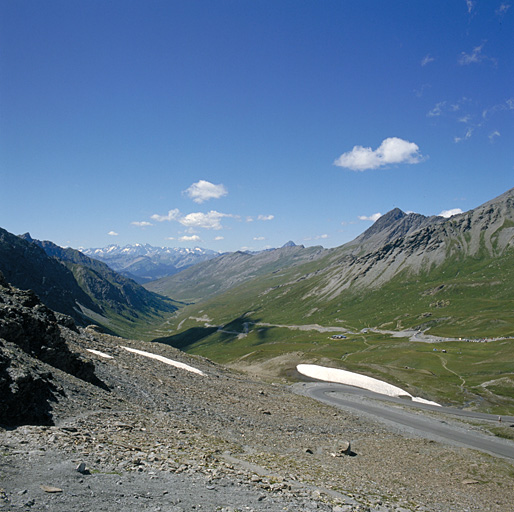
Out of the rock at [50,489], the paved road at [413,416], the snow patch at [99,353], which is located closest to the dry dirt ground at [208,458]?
the rock at [50,489]

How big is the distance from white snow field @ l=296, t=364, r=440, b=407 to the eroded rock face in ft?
231

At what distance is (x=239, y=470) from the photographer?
72.5 feet

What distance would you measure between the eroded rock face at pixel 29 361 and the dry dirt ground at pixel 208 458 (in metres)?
1.40

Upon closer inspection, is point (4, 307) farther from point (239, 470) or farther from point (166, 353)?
point (166, 353)

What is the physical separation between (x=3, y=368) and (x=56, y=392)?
16.6 ft

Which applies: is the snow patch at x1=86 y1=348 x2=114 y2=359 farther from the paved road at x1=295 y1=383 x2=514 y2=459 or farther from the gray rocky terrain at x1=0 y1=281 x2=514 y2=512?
the paved road at x1=295 y1=383 x2=514 y2=459

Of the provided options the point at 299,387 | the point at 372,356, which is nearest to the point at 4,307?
the point at 299,387

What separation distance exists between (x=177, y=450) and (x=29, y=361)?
49.8 ft

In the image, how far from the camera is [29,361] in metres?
29.1

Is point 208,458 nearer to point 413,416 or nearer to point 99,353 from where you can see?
point 99,353

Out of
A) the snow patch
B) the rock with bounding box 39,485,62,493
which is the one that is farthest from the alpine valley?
the snow patch

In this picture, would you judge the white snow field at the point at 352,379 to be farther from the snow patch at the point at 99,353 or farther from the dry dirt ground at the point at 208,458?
the snow patch at the point at 99,353

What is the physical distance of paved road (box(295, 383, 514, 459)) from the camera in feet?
169

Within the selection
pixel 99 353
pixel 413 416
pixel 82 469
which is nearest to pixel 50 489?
pixel 82 469
